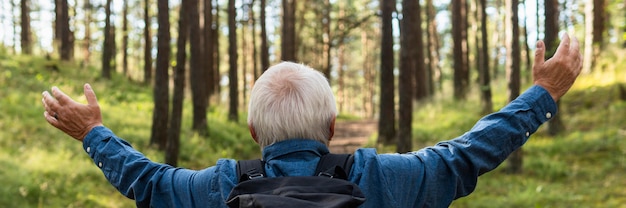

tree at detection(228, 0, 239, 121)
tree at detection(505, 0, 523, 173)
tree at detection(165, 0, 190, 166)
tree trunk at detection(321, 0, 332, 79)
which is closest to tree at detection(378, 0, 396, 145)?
tree at detection(505, 0, 523, 173)

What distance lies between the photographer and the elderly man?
207 cm

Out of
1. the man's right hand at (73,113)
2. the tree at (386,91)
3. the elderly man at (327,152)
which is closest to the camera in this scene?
the elderly man at (327,152)

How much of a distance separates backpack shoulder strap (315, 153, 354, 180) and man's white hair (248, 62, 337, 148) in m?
0.15

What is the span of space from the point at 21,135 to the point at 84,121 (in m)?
12.7

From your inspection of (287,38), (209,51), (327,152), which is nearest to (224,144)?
(209,51)

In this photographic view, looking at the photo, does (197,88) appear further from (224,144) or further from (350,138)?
(350,138)

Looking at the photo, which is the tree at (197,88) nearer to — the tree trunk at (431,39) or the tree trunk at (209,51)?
the tree trunk at (209,51)

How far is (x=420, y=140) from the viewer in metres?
18.5

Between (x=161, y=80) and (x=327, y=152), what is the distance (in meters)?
13.4

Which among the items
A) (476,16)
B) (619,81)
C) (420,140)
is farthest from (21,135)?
(476,16)

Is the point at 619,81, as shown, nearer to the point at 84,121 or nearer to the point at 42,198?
the point at 42,198

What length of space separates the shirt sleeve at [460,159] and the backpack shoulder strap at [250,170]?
41cm

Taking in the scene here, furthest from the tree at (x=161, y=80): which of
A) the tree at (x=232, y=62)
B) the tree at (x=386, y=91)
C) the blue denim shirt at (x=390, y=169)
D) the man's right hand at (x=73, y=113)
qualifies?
the blue denim shirt at (x=390, y=169)

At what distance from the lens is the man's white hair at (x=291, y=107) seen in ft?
6.95
